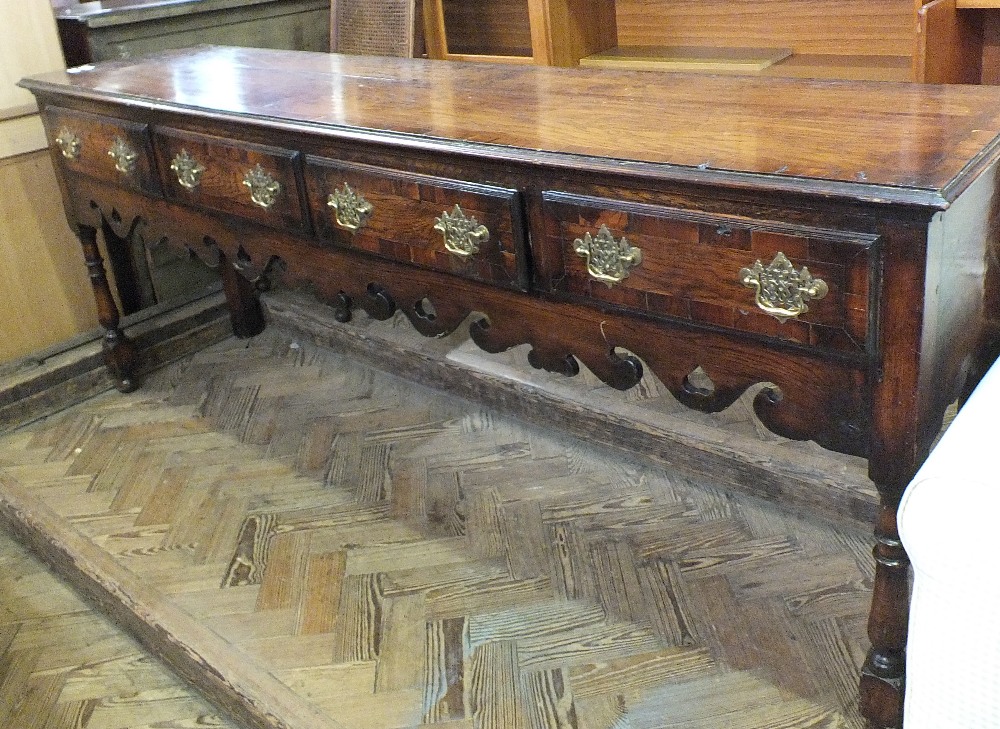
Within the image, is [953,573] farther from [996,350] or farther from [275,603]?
[275,603]

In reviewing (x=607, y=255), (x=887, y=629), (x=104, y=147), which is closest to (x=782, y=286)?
(x=607, y=255)

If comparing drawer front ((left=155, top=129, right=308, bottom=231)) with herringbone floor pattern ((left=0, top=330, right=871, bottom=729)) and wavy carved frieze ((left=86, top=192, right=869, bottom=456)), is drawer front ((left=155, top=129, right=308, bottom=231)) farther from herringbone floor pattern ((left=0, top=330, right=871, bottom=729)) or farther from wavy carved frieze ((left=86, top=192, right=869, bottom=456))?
herringbone floor pattern ((left=0, top=330, right=871, bottom=729))

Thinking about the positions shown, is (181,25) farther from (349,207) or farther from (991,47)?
(991,47)

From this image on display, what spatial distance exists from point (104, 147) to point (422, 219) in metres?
0.97

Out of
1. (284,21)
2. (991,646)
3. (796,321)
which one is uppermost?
(284,21)

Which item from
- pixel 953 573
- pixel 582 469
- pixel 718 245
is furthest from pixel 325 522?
pixel 953 573

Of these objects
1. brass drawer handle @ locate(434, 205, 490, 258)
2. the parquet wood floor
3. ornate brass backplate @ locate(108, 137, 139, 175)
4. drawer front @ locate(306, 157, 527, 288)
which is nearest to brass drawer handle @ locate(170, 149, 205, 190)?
ornate brass backplate @ locate(108, 137, 139, 175)

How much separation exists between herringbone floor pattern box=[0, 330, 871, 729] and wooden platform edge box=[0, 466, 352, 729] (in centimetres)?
3

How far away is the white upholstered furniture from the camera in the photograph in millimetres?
832

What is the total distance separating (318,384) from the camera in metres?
2.64

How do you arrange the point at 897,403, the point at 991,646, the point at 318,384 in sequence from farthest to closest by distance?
the point at 318,384 → the point at 897,403 → the point at 991,646

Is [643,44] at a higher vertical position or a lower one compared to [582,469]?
higher

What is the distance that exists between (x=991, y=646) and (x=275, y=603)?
132 centimetres

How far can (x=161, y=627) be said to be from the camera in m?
1.78
